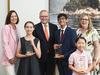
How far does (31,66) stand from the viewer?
10.1 feet

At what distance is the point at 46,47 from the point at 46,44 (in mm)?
38

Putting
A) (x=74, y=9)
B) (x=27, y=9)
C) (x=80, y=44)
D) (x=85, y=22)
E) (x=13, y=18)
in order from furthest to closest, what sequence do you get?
(x=27, y=9), (x=74, y=9), (x=13, y=18), (x=85, y=22), (x=80, y=44)

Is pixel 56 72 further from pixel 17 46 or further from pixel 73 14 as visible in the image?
pixel 73 14

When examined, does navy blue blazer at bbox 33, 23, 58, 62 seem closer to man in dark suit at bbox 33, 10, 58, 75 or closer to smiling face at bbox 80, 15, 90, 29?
man in dark suit at bbox 33, 10, 58, 75

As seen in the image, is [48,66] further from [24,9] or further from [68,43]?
[24,9]

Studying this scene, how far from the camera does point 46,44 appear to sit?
323 centimetres

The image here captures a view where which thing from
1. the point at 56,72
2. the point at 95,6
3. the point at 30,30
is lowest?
the point at 56,72

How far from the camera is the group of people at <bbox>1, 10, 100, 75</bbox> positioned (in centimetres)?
309

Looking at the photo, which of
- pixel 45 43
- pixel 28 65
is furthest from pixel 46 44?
pixel 28 65

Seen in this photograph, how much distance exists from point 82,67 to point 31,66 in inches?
24.0

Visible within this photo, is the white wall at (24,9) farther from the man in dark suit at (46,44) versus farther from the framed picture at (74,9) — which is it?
the man in dark suit at (46,44)

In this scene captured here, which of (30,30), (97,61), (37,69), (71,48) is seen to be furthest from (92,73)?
(30,30)

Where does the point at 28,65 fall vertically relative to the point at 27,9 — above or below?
below

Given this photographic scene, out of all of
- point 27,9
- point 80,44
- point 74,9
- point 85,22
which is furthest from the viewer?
point 27,9
